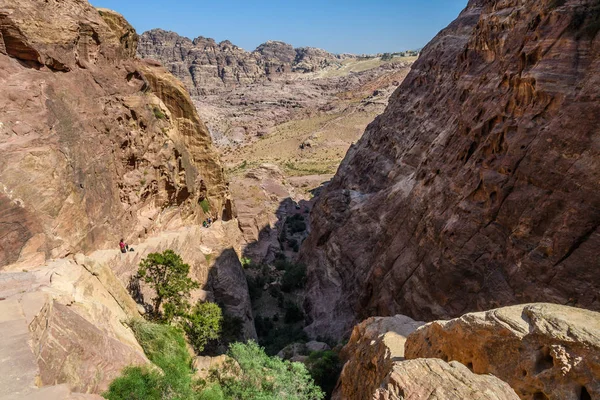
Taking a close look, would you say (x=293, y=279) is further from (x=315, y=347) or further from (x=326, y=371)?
(x=326, y=371)

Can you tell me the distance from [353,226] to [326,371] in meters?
16.6

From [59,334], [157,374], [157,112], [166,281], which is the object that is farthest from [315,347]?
[157,112]

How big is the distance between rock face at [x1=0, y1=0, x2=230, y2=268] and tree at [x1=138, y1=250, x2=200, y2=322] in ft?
9.73

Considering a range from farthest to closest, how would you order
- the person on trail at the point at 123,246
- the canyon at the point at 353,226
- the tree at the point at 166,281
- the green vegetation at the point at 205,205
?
the green vegetation at the point at 205,205
the person on trail at the point at 123,246
the tree at the point at 166,281
the canyon at the point at 353,226

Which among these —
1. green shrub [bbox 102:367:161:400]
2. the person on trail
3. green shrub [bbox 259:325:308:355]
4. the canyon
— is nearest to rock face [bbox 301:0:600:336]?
the canyon

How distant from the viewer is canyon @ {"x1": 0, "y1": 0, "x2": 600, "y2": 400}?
1018 cm

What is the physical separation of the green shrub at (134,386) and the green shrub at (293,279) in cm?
2528

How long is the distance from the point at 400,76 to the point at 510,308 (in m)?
134

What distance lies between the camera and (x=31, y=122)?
57.9 feet

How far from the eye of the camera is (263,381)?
619 inches

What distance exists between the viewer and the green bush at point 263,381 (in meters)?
15.3

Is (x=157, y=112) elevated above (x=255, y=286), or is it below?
above

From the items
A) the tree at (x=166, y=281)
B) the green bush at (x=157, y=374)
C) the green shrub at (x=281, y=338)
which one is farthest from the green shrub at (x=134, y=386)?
the green shrub at (x=281, y=338)

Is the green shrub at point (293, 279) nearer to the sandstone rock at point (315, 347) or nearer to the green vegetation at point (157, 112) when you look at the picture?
the sandstone rock at point (315, 347)
